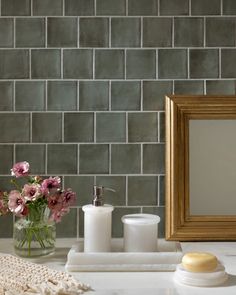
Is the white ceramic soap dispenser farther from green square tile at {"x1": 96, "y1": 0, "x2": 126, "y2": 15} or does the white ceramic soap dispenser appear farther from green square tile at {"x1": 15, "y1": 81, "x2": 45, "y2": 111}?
green square tile at {"x1": 96, "y1": 0, "x2": 126, "y2": 15}

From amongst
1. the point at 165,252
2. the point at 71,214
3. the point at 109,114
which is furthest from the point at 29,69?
the point at 165,252

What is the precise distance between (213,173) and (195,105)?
0.68 feet

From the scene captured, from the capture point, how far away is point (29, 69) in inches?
58.1

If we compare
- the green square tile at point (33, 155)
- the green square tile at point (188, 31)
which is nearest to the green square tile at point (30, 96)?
the green square tile at point (33, 155)

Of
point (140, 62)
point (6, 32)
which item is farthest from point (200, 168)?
point (6, 32)

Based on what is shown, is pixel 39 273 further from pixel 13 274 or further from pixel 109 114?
pixel 109 114

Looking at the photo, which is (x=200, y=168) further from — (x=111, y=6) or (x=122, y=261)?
(x=111, y=6)

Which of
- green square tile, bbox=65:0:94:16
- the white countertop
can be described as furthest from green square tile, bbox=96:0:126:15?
the white countertop

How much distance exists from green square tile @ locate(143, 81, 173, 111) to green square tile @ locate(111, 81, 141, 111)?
0.07ft

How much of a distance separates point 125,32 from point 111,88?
173 millimetres

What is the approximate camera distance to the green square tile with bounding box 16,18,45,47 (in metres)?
1.47

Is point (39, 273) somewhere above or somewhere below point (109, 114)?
below

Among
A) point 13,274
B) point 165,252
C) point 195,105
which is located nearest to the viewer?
point 13,274

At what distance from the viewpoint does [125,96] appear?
1479 mm
